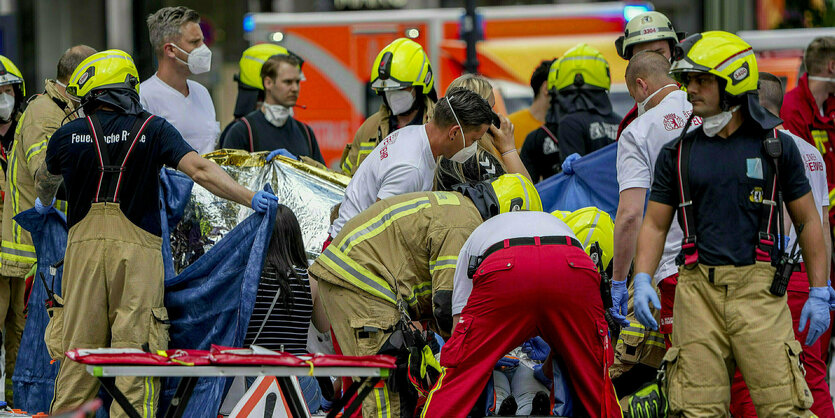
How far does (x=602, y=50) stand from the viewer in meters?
13.6

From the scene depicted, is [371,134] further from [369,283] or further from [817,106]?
[817,106]

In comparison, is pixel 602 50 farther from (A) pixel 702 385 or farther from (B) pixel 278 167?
(A) pixel 702 385

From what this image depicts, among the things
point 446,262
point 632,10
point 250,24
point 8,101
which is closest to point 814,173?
point 446,262

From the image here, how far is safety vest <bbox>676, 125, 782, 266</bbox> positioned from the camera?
17.3ft

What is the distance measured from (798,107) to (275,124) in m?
3.52

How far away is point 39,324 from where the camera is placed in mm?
7152

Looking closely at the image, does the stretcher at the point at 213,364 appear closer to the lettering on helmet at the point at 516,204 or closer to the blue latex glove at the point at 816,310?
the lettering on helmet at the point at 516,204

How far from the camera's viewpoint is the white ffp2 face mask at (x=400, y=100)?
784 cm

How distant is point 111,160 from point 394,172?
54.7 inches

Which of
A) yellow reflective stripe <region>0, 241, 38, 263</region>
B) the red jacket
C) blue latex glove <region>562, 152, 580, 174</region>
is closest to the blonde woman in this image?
blue latex glove <region>562, 152, 580, 174</region>

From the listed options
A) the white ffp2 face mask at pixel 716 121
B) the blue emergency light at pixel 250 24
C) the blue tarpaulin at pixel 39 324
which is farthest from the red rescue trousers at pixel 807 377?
the blue emergency light at pixel 250 24

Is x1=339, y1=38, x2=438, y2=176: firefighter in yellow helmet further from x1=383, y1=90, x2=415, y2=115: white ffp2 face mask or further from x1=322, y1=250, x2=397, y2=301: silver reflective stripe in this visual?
x1=322, y1=250, x2=397, y2=301: silver reflective stripe

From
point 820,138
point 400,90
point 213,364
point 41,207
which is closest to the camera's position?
point 213,364

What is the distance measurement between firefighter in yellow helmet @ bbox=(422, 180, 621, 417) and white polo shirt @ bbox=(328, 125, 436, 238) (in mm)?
742
